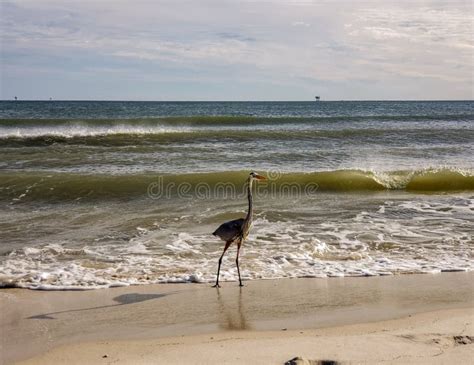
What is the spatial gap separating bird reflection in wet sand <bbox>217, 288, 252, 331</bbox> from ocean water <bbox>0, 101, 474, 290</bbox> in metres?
0.93

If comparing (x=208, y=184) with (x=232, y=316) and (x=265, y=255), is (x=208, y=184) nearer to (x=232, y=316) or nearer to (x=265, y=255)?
(x=265, y=255)

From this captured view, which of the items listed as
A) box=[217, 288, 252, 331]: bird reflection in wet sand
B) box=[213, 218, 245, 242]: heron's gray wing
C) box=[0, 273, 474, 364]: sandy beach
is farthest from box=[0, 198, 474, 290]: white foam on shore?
box=[217, 288, 252, 331]: bird reflection in wet sand

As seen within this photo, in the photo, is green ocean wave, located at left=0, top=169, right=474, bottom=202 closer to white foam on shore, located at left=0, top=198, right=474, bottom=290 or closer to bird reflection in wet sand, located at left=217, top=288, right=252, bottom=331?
white foam on shore, located at left=0, top=198, right=474, bottom=290

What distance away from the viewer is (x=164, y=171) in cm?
1577

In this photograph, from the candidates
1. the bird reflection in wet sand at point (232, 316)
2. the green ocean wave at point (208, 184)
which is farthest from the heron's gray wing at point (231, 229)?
the green ocean wave at point (208, 184)

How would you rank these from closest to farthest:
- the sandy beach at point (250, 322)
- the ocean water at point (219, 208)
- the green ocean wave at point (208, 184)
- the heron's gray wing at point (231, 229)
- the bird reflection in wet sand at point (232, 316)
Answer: the sandy beach at point (250, 322) → the bird reflection in wet sand at point (232, 316) → the heron's gray wing at point (231, 229) → the ocean water at point (219, 208) → the green ocean wave at point (208, 184)

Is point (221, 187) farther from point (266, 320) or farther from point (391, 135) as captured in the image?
point (391, 135)

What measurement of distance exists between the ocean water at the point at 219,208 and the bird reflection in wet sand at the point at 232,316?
933 millimetres

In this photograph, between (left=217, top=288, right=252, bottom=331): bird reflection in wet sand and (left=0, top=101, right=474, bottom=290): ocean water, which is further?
(left=0, top=101, right=474, bottom=290): ocean water

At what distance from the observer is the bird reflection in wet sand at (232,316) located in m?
5.37

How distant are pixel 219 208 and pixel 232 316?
5658 mm

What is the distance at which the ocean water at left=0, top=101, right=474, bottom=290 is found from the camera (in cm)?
753

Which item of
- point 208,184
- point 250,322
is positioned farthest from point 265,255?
point 208,184

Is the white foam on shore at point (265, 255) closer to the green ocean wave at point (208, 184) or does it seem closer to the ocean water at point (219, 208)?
the ocean water at point (219, 208)
